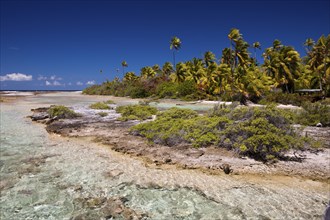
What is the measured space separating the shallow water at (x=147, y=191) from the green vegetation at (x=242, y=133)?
1592mm

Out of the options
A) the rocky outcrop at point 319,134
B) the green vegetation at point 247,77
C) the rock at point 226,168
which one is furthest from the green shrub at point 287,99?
the rock at point 226,168

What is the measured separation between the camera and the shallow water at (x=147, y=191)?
5301 millimetres

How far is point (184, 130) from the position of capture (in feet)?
36.0

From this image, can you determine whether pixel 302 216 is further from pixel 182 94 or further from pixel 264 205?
pixel 182 94

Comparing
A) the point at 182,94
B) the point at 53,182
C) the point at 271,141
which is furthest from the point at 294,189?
the point at 182,94

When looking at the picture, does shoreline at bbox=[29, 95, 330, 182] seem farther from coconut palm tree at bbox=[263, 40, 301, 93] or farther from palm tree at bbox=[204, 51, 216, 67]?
palm tree at bbox=[204, 51, 216, 67]

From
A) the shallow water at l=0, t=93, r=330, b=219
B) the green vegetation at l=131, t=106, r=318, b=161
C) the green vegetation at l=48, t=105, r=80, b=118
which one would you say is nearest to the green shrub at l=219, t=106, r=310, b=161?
the green vegetation at l=131, t=106, r=318, b=161

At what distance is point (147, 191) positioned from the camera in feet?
20.6

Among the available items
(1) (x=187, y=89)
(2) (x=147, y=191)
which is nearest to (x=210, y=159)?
(2) (x=147, y=191)

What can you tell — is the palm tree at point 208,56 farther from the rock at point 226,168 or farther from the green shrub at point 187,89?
the rock at point 226,168

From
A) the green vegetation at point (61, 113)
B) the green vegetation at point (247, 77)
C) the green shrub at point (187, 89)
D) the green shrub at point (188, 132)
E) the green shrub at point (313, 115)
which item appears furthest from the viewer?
the green shrub at point (187, 89)

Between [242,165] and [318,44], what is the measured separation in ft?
137

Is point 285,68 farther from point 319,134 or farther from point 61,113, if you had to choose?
point 61,113

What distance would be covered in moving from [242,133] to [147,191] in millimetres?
4568
